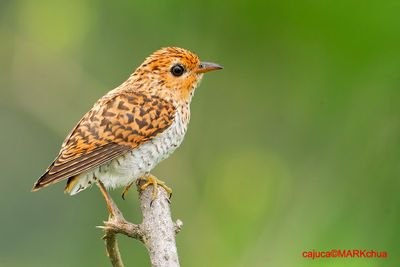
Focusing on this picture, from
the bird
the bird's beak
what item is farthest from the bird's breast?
the bird's beak

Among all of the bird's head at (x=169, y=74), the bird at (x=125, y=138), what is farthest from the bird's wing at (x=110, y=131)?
the bird's head at (x=169, y=74)

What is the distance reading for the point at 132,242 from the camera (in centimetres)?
480

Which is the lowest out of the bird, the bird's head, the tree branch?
the tree branch

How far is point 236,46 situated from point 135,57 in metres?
1.15

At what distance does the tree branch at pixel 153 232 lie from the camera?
3070mm

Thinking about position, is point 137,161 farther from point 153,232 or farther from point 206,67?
point 153,232

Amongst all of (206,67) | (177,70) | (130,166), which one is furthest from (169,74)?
(130,166)

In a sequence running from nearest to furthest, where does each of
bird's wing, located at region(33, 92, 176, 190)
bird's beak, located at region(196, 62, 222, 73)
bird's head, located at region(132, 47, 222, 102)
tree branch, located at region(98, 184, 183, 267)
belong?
1. tree branch, located at region(98, 184, 183, 267)
2. bird's wing, located at region(33, 92, 176, 190)
3. bird's beak, located at region(196, 62, 222, 73)
4. bird's head, located at region(132, 47, 222, 102)

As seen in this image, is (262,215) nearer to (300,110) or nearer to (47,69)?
(300,110)

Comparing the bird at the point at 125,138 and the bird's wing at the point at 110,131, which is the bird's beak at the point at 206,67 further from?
the bird's wing at the point at 110,131

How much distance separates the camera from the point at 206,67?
15.8 feet

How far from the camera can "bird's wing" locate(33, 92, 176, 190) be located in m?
4.16

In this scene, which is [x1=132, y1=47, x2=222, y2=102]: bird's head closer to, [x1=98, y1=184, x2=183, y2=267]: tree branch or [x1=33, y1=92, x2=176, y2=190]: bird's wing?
[x1=33, y1=92, x2=176, y2=190]: bird's wing

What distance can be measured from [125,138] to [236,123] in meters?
0.68
